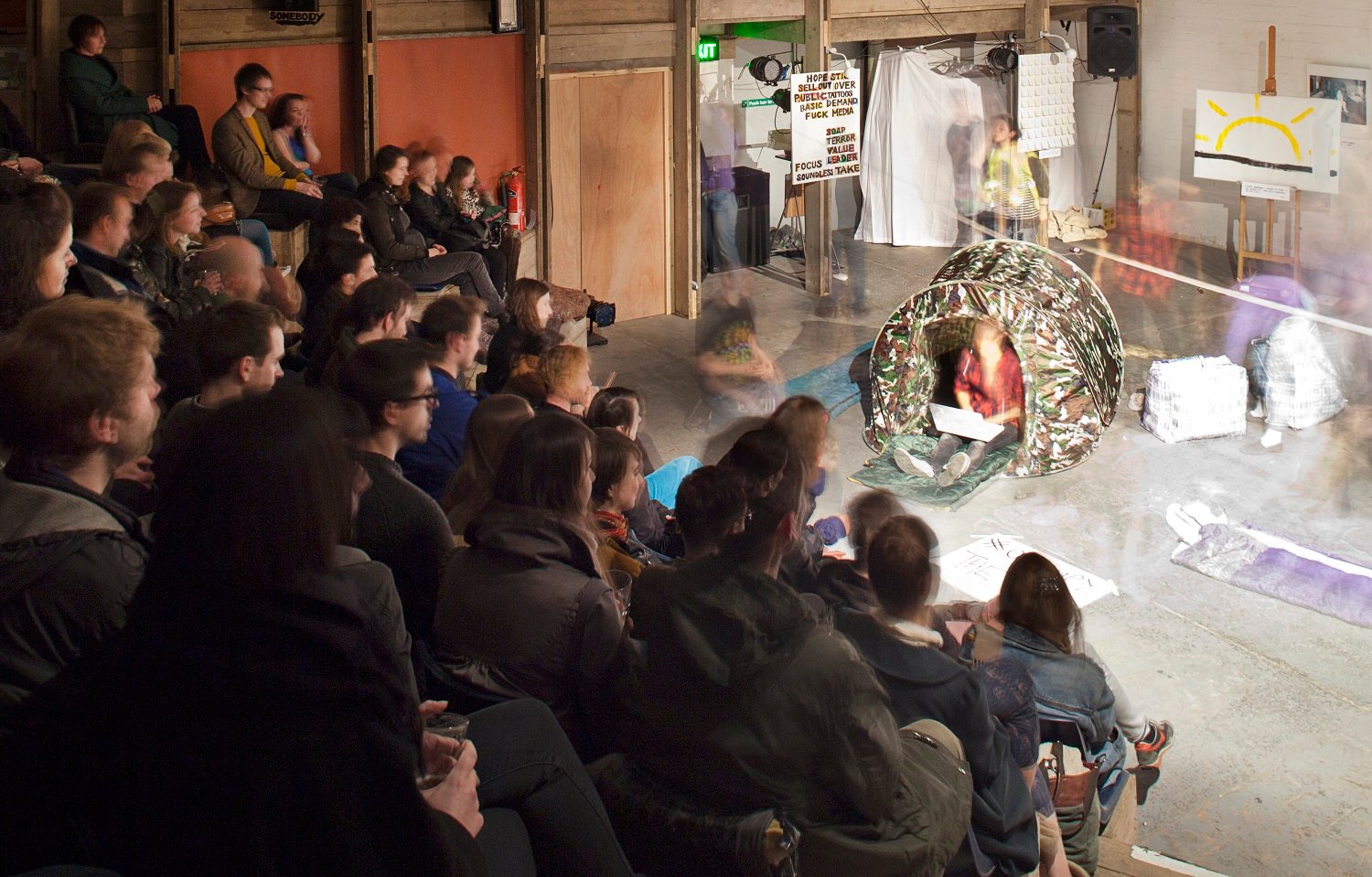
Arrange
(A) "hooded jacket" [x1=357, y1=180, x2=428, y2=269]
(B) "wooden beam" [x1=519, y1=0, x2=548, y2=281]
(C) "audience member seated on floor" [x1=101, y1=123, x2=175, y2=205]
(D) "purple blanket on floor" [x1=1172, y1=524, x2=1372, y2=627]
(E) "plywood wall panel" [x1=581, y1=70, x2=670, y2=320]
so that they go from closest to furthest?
(C) "audience member seated on floor" [x1=101, y1=123, x2=175, y2=205]
(D) "purple blanket on floor" [x1=1172, y1=524, x2=1372, y2=627]
(A) "hooded jacket" [x1=357, y1=180, x2=428, y2=269]
(B) "wooden beam" [x1=519, y1=0, x2=548, y2=281]
(E) "plywood wall panel" [x1=581, y1=70, x2=670, y2=320]

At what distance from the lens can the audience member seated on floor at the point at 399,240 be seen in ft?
27.4

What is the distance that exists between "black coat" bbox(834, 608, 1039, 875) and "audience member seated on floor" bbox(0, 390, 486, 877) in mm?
1367

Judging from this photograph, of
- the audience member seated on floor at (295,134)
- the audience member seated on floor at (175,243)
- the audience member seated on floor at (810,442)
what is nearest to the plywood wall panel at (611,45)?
the audience member seated on floor at (295,134)

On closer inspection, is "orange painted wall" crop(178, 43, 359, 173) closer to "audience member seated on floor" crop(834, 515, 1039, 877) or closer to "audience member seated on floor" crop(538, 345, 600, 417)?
"audience member seated on floor" crop(538, 345, 600, 417)

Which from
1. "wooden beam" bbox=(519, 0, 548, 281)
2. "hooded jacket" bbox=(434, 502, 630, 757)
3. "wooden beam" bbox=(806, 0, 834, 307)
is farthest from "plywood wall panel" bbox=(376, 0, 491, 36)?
"hooded jacket" bbox=(434, 502, 630, 757)

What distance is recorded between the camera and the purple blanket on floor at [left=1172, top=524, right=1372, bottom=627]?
22.3 feet

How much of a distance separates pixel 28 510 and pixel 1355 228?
13.8 m

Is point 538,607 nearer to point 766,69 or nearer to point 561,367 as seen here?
point 561,367

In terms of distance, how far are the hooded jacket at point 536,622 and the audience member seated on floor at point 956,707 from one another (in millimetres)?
548

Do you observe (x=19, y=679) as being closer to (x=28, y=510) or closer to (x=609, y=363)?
(x=28, y=510)

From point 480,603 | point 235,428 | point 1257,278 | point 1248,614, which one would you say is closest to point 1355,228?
point 1257,278

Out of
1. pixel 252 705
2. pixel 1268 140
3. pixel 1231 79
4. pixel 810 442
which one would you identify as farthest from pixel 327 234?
pixel 1231 79

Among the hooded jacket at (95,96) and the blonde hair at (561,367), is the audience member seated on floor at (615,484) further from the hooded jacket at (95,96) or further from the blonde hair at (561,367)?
the hooded jacket at (95,96)

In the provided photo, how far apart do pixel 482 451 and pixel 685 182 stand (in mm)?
8448
